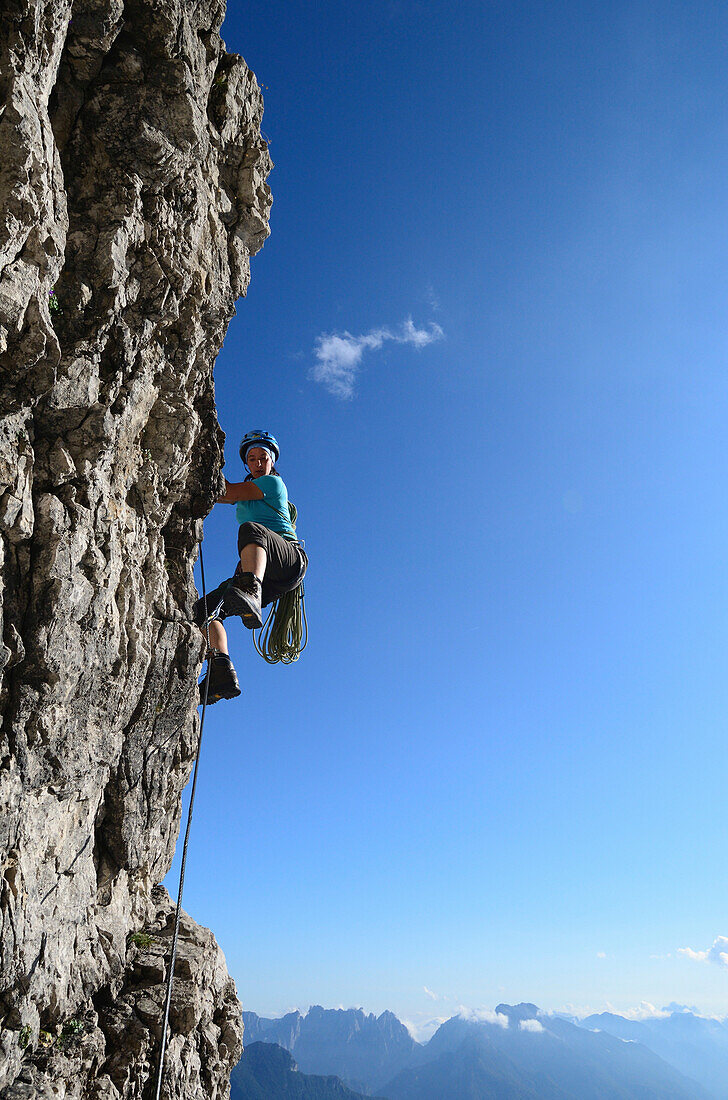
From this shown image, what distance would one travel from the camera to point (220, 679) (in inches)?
287

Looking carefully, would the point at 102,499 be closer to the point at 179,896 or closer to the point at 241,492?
the point at 241,492

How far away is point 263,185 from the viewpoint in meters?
8.19

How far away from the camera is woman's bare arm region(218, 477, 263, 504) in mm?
8276

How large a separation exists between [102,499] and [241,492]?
9.28 feet

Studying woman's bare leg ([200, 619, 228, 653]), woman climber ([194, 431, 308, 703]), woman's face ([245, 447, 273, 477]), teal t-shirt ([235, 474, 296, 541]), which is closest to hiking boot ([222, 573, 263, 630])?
woman climber ([194, 431, 308, 703])

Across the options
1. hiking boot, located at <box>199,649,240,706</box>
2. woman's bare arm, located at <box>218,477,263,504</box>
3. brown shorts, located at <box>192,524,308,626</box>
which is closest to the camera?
hiking boot, located at <box>199,649,240,706</box>

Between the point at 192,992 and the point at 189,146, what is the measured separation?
8271mm

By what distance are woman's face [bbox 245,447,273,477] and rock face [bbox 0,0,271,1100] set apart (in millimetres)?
1241

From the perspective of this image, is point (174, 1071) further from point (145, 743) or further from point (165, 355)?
point (165, 355)

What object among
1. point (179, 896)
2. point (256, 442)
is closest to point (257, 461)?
point (256, 442)

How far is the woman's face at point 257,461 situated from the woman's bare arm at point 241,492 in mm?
317

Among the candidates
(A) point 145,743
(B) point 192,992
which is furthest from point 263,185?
(B) point 192,992

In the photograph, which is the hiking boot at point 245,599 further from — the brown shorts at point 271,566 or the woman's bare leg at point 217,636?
the woman's bare leg at point 217,636

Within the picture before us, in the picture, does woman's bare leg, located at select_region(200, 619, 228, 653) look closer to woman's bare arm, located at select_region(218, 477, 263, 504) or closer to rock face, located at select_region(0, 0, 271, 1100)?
rock face, located at select_region(0, 0, 271, 1100)
